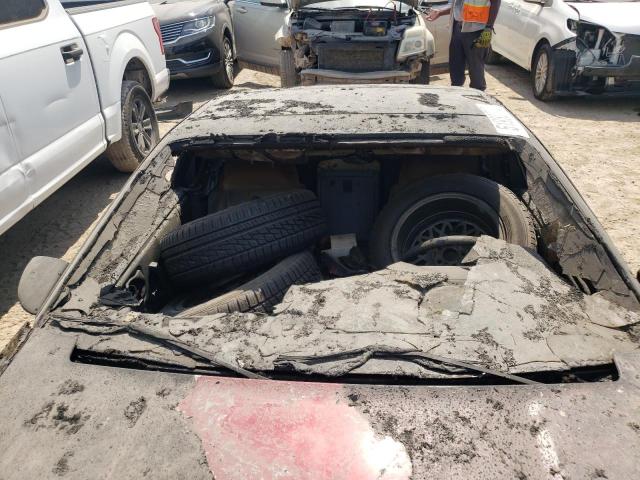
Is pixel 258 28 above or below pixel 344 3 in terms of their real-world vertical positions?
below

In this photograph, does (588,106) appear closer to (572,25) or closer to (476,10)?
(572,25)

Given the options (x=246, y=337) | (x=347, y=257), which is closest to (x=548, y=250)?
(x=347, y=257)

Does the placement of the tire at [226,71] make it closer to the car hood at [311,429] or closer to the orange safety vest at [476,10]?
the orange safety vest at [476,10]

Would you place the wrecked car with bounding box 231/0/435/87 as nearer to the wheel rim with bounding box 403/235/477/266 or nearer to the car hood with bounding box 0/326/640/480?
the wheel rim with bounding box 403/235/477/266

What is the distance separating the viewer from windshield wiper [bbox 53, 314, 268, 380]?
4.86 ft

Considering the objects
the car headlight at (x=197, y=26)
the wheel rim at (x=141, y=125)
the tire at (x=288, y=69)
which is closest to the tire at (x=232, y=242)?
the wheel rim at (x=141, y=125)

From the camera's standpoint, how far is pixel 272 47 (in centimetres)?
755

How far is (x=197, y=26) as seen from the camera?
7.80 meters

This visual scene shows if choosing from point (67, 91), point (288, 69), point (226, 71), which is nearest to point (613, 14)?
point (288, 69)

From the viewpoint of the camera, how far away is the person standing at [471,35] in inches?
246

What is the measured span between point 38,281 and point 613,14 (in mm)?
7419

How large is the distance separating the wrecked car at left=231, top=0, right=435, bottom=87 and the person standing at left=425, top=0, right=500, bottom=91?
0.41 meters

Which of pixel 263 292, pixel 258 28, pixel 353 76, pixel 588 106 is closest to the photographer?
pixel 263 292

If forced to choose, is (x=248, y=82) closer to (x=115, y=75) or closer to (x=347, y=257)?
(x=115, y=75)
